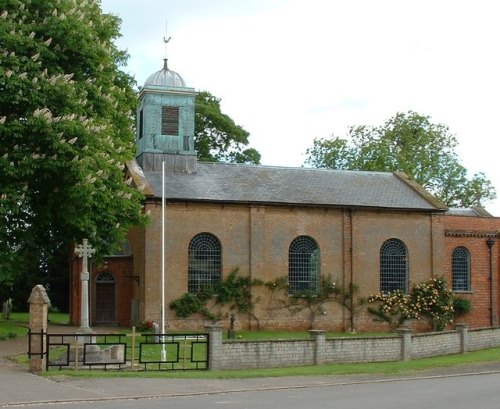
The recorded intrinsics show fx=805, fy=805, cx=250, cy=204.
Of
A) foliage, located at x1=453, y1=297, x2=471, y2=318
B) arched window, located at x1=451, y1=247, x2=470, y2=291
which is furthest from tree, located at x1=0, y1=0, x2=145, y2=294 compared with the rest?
arched window, located at x1=451, y1=247, x2=470, y2=291

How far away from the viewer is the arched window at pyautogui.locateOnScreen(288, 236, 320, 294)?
131ft

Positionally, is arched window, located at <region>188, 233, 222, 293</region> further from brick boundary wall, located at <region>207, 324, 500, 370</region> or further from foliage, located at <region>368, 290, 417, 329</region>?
brick boundary wall, located at <region>207, 324, 500, 370</region>

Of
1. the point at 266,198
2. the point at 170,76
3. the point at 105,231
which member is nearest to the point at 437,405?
the point at 105,231

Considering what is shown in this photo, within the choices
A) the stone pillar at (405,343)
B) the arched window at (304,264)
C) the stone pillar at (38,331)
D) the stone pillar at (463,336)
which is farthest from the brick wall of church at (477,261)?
the stone pillar at (38,331)

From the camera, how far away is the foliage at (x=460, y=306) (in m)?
42.8

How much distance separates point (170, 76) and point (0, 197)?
59.6ft

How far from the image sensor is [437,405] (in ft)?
49.7

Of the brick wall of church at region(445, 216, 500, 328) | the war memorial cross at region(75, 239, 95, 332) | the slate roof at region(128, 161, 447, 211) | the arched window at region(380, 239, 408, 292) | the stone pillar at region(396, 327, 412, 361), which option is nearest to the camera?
the war memorial cross at region(75, 239, 95, 332)

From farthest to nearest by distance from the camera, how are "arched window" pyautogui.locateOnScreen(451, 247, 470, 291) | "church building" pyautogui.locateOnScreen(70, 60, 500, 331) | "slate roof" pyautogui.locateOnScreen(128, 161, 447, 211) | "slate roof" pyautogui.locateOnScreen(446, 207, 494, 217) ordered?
"slate roof" pyautogui.locateOnScreen(446, 207, 494, 217) → "arched window" pyautogui.locateOnScreen(451, 247, 470, 291) → "slate roof" pyautogui.locateOnScreen(128, 161, 447, 211) → "church building" pyautogui.locateOnScreen(70, 60, 500, 331)

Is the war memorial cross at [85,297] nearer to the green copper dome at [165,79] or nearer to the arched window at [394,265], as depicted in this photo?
the green copper dome at [165,79]

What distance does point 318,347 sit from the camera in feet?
80.2

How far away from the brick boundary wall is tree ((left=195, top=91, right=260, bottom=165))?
2900cm

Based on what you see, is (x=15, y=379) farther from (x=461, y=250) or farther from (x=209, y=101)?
(x=209, y=101)

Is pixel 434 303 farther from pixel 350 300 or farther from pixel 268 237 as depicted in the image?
pixel 268 237
